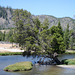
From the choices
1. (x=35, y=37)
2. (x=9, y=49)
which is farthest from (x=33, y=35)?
(x=9, y=49)

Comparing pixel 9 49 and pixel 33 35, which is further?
pixel 9 49

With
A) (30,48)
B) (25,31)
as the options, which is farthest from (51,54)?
(25,31)

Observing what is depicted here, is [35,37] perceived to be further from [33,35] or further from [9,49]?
[9,49]

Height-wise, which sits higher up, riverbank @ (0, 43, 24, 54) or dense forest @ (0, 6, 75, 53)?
dense forest @ (0, 6, 75, 53)

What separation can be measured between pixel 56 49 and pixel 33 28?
8.01 metres

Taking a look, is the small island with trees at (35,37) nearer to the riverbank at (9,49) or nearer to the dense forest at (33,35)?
the dense forest at (33,35)

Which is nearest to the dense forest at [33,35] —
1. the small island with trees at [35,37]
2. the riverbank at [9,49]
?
the small island with trees at [35,37]

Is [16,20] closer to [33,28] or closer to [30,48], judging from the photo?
[33,28]

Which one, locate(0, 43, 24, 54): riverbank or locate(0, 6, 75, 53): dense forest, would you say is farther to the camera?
locate(0, 43, 24, 54): riverbank

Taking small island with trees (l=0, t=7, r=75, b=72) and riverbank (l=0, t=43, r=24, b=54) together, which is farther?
riverbank (l=0, t=43, r=24, b=54)

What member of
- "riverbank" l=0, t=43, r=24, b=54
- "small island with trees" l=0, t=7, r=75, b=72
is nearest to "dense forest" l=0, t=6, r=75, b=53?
"small island with trees" l=0, t=7, r=75, b=72

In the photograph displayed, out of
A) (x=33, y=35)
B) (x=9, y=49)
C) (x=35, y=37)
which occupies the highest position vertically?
(x=33, y=35)

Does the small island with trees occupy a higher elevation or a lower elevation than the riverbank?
higher

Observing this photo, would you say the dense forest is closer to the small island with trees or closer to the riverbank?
the small island with trees
